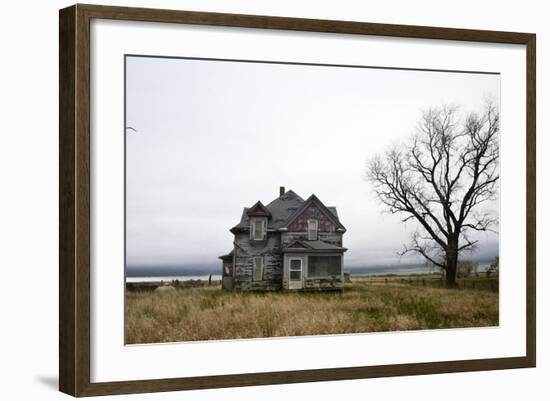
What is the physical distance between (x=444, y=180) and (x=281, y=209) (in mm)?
1191

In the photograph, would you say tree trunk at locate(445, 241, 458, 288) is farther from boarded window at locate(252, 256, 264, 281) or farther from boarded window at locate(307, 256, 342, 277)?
boarded window at locate(252, 256, 264, 281)

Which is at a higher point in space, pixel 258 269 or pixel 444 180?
pixel 444 180

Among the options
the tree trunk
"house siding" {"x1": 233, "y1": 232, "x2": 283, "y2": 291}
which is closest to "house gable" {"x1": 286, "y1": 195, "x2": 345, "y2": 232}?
"house siding" {"x1": 233, "y1": 232, "x2": 283, "y2": 291}

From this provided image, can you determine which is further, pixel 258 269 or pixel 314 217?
pixel 314 217

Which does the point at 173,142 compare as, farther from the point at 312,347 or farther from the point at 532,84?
the point at 532,84

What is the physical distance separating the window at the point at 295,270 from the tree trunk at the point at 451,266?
1.03 m

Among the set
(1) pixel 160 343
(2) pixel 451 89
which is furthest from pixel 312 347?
(2) pixel 451 89

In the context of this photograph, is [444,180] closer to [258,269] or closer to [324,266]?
[324,266]

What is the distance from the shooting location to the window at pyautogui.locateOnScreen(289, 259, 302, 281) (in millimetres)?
7000

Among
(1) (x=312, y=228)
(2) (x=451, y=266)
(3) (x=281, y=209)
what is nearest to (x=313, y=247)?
(1) (x=312, y=228)

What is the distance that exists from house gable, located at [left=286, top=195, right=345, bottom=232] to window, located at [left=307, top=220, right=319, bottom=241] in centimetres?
2

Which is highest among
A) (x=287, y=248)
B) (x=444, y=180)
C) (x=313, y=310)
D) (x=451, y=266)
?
(x=444, y=180)

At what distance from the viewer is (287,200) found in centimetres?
691

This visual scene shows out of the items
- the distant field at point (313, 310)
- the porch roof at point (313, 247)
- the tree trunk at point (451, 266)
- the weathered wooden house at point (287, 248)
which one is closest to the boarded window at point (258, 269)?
the weathered wooden house at point (287, 248)
